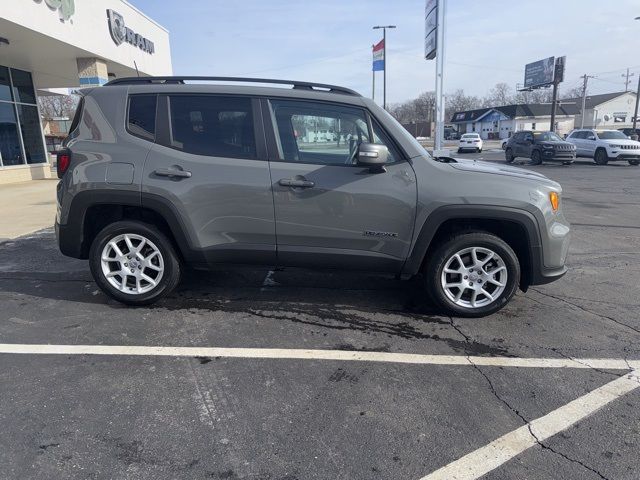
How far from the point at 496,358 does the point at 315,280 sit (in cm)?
220

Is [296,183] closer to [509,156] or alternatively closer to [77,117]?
[77,117]

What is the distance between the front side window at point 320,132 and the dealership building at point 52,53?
9.40 m

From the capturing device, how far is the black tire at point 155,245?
4.11 meters

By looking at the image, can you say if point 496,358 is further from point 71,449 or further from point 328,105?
point 71,449

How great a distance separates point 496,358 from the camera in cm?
336

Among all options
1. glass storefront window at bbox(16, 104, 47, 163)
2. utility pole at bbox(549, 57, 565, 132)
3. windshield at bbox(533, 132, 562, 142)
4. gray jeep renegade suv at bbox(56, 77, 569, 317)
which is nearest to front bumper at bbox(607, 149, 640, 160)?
windshield at bbox(533, 132, 562, 142)

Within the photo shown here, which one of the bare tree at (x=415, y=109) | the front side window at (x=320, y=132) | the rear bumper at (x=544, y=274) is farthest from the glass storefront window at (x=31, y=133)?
the bare tree at (x=415, y=109)

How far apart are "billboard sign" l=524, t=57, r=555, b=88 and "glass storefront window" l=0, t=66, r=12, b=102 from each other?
76307mm

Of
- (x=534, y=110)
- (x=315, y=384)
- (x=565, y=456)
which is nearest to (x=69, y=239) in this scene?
(x=315, y=384)

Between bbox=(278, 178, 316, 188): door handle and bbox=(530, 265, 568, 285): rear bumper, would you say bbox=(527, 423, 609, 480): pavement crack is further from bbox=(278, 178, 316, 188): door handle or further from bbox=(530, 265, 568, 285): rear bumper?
bbox=(278, 178, 316, 188): door handle

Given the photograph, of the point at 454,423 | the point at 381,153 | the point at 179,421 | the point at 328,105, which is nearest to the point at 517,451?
the point at 454,423

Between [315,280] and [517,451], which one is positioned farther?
[315,280]

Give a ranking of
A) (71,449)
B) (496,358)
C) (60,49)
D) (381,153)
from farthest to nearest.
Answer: (60,49), (381,153), (496,358), (71,449)

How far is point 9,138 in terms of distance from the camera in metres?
16.0
